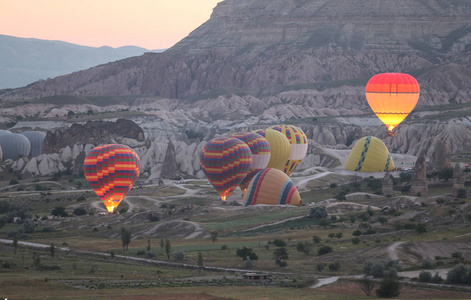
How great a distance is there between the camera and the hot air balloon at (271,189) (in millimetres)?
97062

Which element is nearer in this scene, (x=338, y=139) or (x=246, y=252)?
(x=246, y=252)

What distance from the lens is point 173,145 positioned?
465ft

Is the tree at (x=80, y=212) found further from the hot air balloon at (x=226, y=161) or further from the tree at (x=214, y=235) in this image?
the tree at (x=214, y=235)

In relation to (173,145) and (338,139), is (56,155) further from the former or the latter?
(338,139)

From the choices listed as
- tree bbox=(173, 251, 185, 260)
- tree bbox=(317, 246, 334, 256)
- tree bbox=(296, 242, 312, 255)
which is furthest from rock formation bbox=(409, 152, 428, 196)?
tree bbox=(173, 251, 185, 260)

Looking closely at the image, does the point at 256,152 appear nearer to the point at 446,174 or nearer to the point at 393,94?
the point at 446,174

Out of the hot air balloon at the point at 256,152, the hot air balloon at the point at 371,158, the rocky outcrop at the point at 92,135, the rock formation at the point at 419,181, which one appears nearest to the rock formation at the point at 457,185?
the rock formation at the point at 419,181

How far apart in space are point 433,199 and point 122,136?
7638cm

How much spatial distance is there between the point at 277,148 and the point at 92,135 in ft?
154

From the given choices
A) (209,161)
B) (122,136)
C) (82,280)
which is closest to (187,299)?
(82,280)

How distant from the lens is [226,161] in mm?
104938

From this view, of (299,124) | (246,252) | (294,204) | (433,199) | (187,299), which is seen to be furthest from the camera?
(299,124)

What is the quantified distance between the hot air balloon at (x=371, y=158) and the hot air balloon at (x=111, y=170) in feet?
133

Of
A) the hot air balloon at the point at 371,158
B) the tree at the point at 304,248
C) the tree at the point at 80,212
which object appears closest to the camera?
the tree at the point at 304,248
